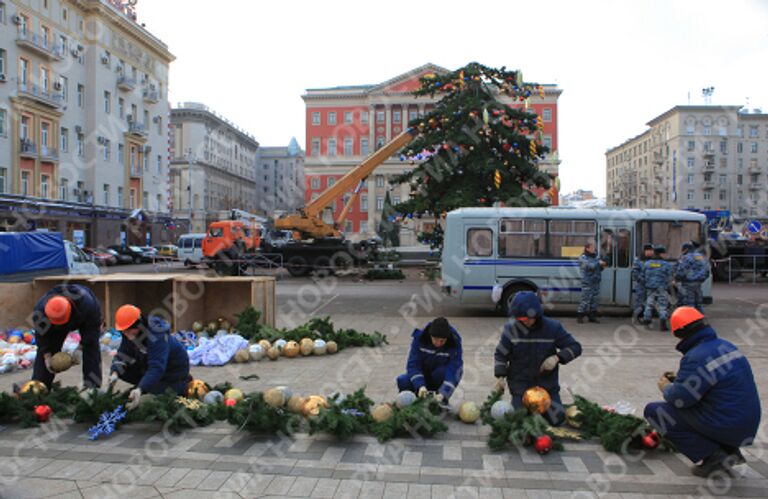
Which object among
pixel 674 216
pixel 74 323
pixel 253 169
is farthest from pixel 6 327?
pixel 253 169

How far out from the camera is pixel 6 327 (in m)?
11.0

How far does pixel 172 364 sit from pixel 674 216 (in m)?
12.7

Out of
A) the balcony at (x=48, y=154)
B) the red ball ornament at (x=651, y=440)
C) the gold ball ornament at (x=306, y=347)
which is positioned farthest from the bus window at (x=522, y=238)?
the balcony at (x=48, y=154)

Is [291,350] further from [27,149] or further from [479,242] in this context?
[27,149]

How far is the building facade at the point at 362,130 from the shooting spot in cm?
8144

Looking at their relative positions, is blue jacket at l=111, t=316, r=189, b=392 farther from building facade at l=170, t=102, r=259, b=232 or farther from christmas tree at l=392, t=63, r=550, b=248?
building facade at l=170, t=102, r=259, b=232

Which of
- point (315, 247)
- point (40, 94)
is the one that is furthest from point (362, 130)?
point (315, 247)

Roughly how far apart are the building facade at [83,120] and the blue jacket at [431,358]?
3872 centimetres

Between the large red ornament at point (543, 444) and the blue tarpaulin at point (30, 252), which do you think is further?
the blue tarpaulin at point (30, 252)

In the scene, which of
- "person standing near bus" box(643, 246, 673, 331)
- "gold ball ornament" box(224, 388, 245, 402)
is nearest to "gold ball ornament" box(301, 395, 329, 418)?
"gold ball ornament" box(224, 388, 245, 402)

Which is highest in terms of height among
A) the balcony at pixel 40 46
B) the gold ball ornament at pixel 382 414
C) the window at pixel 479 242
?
the balcony at pixel 40 46

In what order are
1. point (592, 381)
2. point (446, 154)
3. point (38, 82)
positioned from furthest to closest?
point (38, 82) < point (446, 154) < point (592, 381)

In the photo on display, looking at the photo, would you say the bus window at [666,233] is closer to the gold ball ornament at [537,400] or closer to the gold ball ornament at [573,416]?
the gold ball ornament at [573,416]

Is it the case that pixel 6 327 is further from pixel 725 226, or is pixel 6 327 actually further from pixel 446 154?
pixel 725 226
